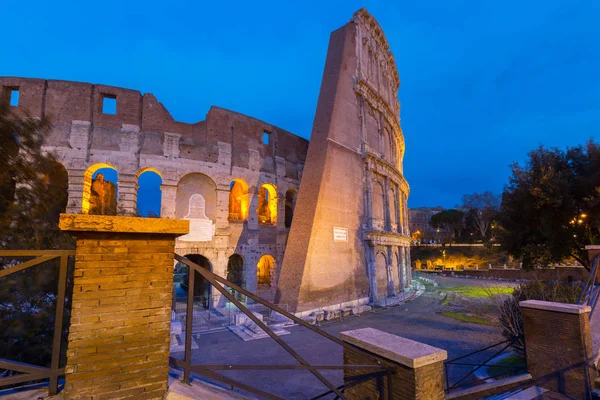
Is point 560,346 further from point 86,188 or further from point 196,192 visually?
point 86,188

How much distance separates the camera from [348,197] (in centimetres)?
1952

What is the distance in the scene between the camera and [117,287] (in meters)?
2.75

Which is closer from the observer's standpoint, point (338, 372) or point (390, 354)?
point (390, 354)

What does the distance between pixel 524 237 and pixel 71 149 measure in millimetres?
24806

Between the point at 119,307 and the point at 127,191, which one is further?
the point at 127,191

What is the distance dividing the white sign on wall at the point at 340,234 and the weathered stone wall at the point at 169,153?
16.2ft

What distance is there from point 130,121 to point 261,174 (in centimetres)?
830

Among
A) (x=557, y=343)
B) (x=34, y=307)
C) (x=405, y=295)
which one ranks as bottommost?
(x=405, y=295)

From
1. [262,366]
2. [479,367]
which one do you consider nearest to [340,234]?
[479,367]

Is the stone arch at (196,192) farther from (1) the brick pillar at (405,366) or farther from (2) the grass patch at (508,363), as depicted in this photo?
(1) the brick pillar at (405,366)

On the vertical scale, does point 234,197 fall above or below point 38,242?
above

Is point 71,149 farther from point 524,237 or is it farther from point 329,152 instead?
point 524,237

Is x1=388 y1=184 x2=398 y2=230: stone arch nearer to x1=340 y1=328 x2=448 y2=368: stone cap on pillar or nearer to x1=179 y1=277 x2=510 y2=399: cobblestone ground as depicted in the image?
x1=179 y1=277 x2=510 y2=399: cobblestone ground

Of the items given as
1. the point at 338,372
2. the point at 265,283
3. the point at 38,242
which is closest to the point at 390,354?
the point at 338,372
